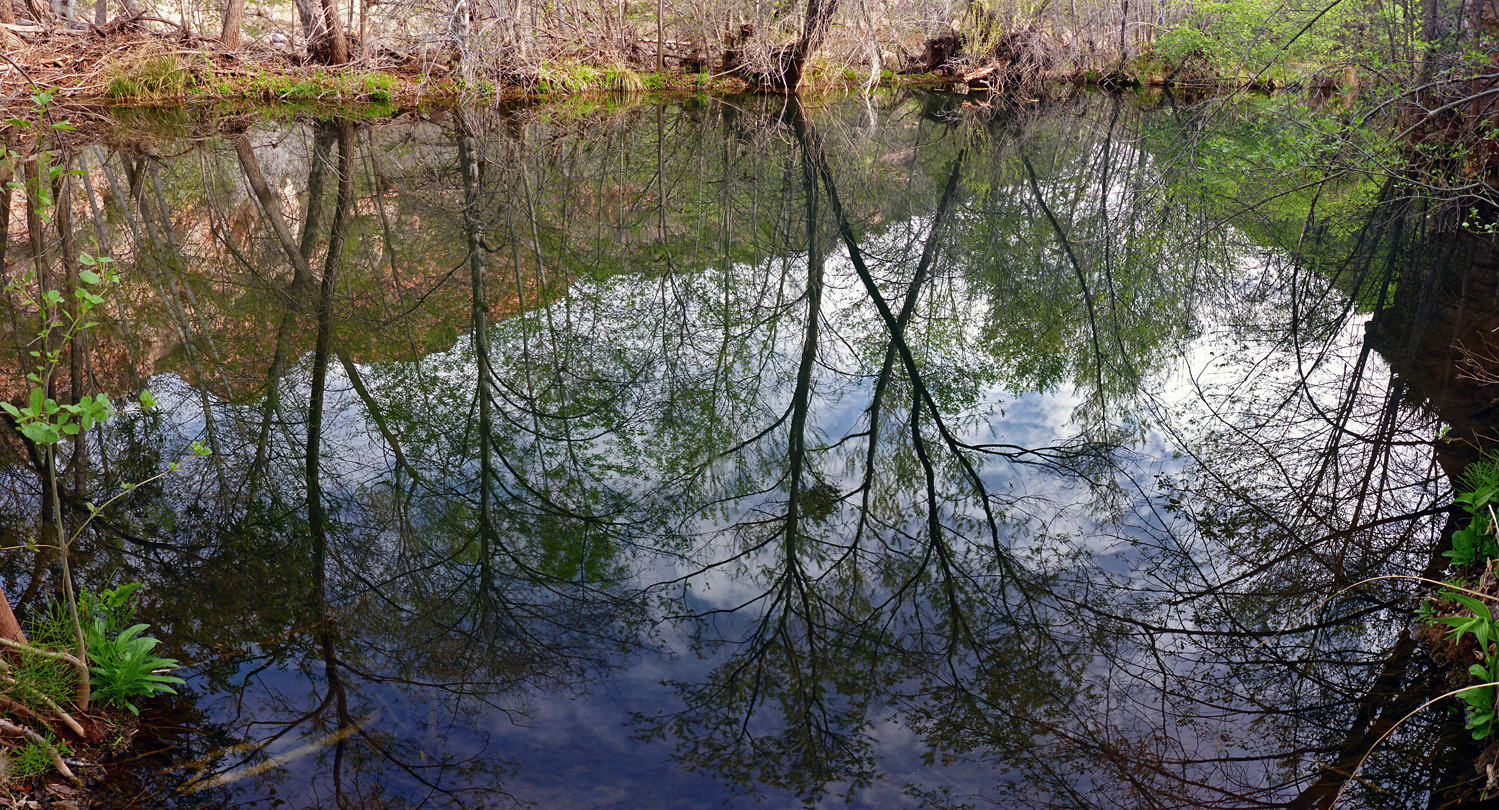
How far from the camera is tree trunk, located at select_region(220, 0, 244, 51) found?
14980 millimetres

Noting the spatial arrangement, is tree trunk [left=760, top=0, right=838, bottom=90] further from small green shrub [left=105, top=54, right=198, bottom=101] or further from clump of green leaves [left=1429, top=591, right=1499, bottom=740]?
clump of green leaves [left=1429, top=591, right=1499, bottom=740]

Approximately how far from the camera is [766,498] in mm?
4754

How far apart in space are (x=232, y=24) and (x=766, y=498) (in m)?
15.1

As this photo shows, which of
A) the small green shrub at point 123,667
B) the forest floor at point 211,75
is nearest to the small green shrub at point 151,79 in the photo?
the forest floor at point 211,75

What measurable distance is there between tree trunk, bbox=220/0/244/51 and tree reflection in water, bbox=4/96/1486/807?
253 inches

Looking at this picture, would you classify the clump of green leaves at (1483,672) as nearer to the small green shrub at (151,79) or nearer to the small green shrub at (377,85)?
the small green shrub at (377,85)

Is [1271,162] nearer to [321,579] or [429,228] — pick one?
[429,228]

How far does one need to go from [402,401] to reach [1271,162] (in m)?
11.6

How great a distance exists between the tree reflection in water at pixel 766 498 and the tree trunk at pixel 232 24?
6.44 meters

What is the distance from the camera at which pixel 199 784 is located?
2771mm

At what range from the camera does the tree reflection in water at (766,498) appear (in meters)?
3.02

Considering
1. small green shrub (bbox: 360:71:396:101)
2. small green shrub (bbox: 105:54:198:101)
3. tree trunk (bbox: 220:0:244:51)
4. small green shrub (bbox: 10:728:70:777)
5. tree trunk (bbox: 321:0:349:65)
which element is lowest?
small green shrub (bbox: 10:728:70:777)

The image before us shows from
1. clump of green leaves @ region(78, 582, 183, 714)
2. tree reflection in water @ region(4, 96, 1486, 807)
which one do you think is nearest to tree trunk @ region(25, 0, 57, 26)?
tree reflection in water @ region(4, 96, 1486, 807)

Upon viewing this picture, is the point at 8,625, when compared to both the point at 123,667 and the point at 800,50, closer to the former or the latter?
the point at 123,667
